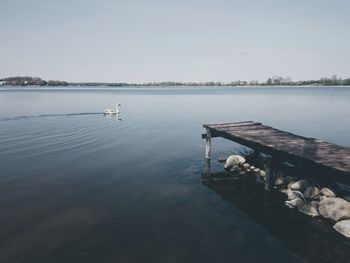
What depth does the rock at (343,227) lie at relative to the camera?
32.7ft

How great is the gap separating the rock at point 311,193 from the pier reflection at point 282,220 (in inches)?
38.3

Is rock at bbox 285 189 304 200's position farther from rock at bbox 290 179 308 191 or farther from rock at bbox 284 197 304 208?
rock at bbox 290 179 308 191

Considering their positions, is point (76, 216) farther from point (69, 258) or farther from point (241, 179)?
point (241, 179)

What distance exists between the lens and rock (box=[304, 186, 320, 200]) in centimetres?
1274

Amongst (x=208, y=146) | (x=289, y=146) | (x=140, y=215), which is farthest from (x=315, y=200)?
(x=208, y=146)

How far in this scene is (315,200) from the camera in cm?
1263

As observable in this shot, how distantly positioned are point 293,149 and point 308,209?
2.48 m

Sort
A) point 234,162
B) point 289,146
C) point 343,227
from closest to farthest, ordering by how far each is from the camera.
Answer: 1. point 343,227
2. point 289,146
3. point 234,162

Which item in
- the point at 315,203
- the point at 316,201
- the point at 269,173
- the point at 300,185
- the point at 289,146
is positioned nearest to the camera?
the point at 315,203

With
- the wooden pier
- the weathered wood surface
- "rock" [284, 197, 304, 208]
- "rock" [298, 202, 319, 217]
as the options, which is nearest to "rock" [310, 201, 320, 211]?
"rock" [298, 202, 319, 217]

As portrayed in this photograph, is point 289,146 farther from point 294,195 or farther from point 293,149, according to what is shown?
point 294,195

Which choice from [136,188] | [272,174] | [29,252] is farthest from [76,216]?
[272,174]

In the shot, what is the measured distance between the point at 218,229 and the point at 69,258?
15.4 feet

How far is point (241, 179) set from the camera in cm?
1599
